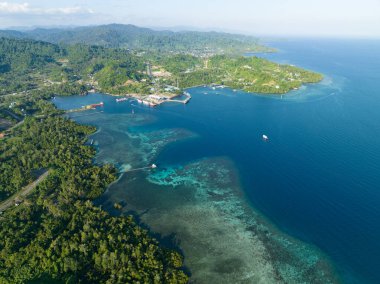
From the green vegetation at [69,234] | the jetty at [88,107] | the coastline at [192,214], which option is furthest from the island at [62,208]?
the jetty at [88,107]

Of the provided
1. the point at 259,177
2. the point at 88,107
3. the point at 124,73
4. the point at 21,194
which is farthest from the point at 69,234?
the point at 124,73

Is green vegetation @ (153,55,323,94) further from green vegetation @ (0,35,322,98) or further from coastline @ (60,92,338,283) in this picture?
coastline @ (60,92,338,283)

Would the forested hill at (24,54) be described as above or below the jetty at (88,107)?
above

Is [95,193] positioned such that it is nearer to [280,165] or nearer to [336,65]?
[280,165]

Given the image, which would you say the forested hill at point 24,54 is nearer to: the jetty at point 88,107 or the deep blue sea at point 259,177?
the jetty at point 88,107

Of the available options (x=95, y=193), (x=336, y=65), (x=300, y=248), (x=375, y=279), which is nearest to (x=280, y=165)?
(x=300, y=248)

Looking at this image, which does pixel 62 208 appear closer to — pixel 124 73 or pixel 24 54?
pixel 124 73

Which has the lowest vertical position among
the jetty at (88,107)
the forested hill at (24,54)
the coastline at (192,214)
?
the jetty at (88,107)

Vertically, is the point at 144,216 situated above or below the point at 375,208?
below
